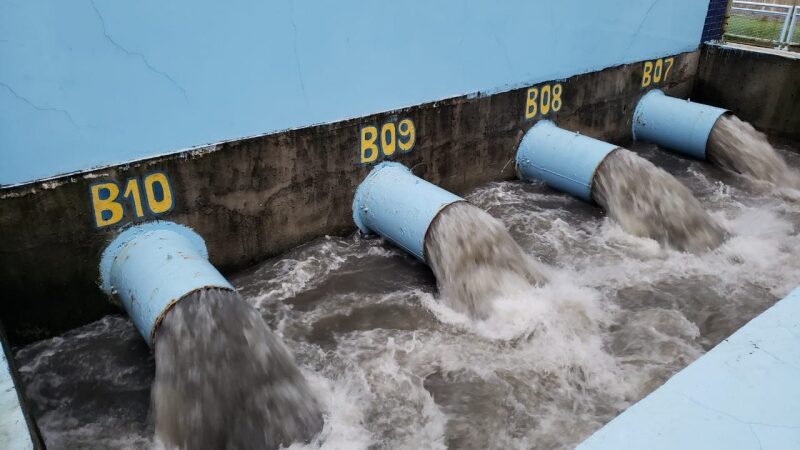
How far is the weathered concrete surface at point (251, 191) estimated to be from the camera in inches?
143

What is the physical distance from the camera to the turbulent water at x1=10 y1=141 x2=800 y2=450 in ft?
10.9

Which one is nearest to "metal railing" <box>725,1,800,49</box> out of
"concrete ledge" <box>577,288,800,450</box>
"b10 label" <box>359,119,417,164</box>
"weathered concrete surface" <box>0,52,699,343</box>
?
"weathered concrete surface" <box>0,52,699,343</box>

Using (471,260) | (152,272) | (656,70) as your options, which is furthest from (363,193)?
(656,70)

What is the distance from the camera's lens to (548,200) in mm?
6156

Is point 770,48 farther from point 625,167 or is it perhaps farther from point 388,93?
point 388,93

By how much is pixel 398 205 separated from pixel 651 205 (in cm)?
259

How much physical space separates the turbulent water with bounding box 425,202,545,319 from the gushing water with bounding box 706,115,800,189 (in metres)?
3.82

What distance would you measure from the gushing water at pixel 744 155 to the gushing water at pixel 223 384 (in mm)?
6005

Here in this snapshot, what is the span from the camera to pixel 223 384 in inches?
126

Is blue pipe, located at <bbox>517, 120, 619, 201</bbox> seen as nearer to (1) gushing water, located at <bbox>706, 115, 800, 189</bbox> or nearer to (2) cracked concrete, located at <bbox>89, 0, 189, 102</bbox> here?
(1) gushing water, located at <bbox>706, 115, 800, 189</bbox>

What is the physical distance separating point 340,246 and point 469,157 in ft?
6.05

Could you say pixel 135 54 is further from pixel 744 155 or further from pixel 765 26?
pixel 765 26

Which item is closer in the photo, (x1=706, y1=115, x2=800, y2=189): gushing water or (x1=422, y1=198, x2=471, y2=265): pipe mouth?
(x1=422, y1=198, x2=471, y2=265): pipe mouth

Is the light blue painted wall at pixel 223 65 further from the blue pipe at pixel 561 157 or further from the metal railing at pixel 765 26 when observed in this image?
the metal railing at pixel 765 26
